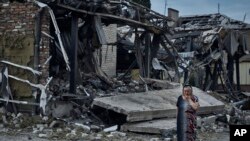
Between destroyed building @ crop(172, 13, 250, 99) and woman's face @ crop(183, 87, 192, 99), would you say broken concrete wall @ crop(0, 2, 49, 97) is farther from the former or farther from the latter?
destroyed building @ crop(172, 13, 250, 99)

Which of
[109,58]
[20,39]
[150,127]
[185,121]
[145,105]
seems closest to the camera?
[185,121]

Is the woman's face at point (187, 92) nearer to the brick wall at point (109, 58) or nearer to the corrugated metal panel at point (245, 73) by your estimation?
the brick wall at point (109, 58)

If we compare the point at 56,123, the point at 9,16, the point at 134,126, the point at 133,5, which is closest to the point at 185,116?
the point at 134,126

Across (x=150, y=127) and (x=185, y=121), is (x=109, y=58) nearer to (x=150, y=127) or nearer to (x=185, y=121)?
(x=150, y=127)

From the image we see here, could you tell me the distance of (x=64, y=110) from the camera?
457 inches

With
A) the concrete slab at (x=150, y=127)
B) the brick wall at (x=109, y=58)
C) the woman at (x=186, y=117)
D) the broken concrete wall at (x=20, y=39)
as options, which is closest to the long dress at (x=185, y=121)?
the woman at (x=186, y=117)

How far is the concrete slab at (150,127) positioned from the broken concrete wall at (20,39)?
113 inches

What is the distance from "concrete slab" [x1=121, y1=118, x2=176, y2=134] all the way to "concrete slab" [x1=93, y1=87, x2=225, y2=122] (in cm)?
16

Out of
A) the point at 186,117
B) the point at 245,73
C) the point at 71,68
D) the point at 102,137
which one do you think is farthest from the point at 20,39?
the point at 245,73

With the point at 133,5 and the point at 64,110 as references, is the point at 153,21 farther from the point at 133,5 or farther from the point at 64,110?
the point at 64,110

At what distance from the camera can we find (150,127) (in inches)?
405

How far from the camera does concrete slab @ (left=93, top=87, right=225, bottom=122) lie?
1051cm

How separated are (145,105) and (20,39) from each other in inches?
148

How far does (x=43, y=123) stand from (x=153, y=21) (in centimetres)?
684
